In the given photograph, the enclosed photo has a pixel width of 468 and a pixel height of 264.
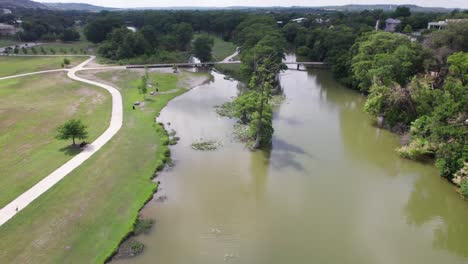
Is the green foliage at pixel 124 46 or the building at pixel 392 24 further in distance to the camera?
the building at pixel 392 24

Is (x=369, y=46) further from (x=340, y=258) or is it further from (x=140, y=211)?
(x=140, y=211)

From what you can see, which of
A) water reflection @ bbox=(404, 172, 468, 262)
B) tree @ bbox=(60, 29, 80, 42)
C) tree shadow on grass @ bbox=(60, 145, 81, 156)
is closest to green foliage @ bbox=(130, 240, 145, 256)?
tree shadow on grass @ bbox=(60, 145, 81, 156)

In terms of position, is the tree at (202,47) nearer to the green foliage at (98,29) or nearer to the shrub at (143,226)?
the green foliage at (98,29)

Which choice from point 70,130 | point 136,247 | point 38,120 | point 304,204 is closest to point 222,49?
point 38,120

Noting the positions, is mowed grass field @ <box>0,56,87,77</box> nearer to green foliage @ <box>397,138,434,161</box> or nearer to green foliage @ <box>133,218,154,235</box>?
green foliage @ <box>133,218,154,235</box>

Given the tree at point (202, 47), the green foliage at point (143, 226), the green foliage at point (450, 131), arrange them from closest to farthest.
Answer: the green foliage at point (143, 226) → the green foliage at point (450, 131) → the tree at point (202, 47)

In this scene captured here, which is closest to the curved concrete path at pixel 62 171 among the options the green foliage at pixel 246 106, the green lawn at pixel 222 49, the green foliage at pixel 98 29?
the green foliage at pixel 246 106
